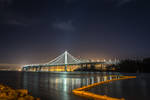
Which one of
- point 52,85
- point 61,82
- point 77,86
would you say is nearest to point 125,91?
point 77,86

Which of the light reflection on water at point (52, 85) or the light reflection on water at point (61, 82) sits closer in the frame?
the light reflection on water at point (52, 85)

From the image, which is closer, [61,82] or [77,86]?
[77,86]

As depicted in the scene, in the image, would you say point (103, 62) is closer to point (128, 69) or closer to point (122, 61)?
point (128, 69)

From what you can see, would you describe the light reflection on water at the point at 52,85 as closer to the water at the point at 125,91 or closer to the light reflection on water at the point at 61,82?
the light reflection on water at the point at 61,82

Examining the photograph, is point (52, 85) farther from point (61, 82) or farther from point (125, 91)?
point (125, 91)

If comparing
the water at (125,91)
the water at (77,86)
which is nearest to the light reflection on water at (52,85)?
the water at (77,86)

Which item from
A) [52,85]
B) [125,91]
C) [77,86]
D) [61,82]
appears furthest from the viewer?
[61,82]

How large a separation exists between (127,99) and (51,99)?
4.07 m

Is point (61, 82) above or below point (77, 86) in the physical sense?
below

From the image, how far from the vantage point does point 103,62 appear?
64375mm

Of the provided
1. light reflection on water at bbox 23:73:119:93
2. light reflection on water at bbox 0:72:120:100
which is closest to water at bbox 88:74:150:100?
light reflection on water at bbox 0:72:120:100

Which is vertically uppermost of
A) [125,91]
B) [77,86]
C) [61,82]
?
[125,91]

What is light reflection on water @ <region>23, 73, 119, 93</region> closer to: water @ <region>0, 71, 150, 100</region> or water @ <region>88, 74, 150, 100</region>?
water @ <region>0, 71, 150, 100</region>

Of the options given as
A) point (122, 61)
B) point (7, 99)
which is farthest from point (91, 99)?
point (122, 61)
